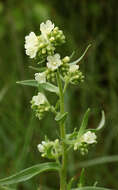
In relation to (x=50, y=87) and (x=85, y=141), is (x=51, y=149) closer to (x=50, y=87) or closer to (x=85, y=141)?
(x=85, y=141)

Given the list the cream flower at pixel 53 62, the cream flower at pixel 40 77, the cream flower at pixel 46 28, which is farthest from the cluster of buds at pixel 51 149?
the cream flower at pixel 46 28

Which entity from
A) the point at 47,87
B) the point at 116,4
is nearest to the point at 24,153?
the point at 47,87

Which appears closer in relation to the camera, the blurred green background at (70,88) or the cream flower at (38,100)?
the cream flower at (38,100)

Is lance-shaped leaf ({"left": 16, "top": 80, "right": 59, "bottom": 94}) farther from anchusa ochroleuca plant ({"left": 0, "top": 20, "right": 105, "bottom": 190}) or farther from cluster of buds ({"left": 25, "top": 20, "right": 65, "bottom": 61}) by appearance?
cluster of buds ({"left": 25, "top": 20, "right": 65, "bottom": 61})

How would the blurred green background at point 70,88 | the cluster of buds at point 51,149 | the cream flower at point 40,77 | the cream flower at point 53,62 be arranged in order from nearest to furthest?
the cream flower at point 53,62
the cream flower at point 40,77
the cluster of buds at point 51,149
the blurred green background at point 70,88

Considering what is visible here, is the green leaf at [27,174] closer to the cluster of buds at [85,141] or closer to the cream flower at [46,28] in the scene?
the cluster of buds at [85,141]

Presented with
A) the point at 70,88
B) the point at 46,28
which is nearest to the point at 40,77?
the point at 46,28
